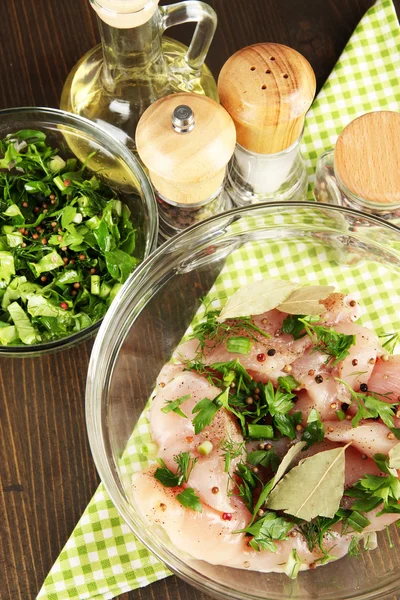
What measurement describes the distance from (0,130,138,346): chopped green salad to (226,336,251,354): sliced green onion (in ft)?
1.05

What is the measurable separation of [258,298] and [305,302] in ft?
0.32

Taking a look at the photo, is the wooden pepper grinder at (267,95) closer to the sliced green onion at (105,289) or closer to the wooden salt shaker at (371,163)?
the wooden salt shaker at (371,163)

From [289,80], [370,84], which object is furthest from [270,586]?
[370,84]

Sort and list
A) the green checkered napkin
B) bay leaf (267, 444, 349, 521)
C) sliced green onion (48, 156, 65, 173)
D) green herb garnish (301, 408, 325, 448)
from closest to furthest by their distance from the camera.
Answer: bay leaf (267, 444, 349, 521)
green herb garnish (301, 408, 325, 448)
the green checkered napkin
sliced green onion (48, 156, 65, 173)

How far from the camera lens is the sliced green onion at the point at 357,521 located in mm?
1569

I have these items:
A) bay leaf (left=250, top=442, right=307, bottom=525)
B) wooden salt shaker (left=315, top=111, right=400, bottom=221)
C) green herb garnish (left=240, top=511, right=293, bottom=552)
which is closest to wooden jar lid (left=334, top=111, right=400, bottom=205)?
wooden salt shaker (left=315, top=111, right=400, bottom=221)

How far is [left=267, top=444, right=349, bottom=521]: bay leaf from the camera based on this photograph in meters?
1.51

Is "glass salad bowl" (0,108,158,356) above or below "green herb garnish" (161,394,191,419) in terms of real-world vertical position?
above

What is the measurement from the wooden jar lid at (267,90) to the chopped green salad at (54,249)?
39 cm

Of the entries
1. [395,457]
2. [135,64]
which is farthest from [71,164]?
[395,457]

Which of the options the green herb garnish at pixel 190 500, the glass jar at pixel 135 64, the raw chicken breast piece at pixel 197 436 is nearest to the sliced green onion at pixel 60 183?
the glass jar at pixel 135 64

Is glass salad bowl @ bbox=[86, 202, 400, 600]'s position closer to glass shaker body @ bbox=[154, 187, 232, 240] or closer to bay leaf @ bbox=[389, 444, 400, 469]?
glass shaker body @ bbox=[154, 187, 232, 240]

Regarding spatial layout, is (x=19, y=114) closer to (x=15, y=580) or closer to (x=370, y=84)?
(x=370, y=84)

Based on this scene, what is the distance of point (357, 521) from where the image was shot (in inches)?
61.9
